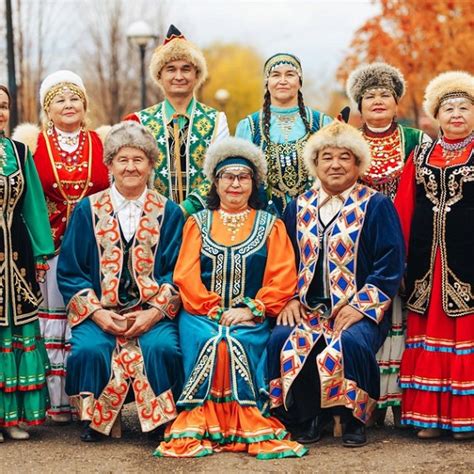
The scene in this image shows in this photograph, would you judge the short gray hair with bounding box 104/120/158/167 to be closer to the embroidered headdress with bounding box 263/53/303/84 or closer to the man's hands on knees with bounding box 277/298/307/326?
the embroidered headdress with bounding box 263/53/303/84

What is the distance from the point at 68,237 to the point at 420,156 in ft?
7.26

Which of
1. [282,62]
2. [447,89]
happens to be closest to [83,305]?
[282,62]

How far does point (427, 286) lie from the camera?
5.64 metres

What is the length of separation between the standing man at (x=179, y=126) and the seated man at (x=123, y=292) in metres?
0.45

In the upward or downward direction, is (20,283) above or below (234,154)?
below

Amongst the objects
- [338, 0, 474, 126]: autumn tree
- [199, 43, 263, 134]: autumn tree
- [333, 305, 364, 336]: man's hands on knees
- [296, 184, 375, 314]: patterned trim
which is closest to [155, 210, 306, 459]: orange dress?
[296, 184, 375, 314]: patterned trim

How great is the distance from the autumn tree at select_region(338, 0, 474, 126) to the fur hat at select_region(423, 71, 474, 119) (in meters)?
13.5

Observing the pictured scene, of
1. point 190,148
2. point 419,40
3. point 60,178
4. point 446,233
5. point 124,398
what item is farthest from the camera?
point 419,40

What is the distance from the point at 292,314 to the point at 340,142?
1075mm

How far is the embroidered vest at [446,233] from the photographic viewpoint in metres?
5.54

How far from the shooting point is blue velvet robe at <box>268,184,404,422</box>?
536cm

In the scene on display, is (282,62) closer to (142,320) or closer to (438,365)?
(142,320)

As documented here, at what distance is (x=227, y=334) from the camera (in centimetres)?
544

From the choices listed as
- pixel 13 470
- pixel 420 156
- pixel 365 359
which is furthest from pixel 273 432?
pixel 420 156
